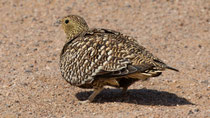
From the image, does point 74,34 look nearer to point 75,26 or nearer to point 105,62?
point 75,26

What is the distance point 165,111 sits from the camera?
7344mm

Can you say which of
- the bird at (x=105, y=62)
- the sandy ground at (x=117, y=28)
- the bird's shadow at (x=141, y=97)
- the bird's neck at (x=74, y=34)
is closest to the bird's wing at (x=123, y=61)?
the bird at (x=105, y=62)

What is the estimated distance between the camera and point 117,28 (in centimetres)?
1322

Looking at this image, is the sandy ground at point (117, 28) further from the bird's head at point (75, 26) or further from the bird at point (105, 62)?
the bird's head at point (75, 26)

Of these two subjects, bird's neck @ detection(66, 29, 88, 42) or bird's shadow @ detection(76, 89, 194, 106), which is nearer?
bird's shadow @ detection(76, 89, 194, 106)

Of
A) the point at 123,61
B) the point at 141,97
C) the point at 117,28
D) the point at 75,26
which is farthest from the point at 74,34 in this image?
the point at 117,28

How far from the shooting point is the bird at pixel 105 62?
7227 millimetres

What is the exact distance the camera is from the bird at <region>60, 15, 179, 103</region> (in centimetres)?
723

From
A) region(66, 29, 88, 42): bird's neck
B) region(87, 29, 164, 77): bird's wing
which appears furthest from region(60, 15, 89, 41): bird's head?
region(87, 29, 164, 77): bird's wing

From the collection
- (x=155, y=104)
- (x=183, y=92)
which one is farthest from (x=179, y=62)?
(x=155, y=104)

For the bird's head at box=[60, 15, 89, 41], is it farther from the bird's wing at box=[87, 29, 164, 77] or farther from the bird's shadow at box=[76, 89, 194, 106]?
the bird's shadow at box=[76, 89, 194, 106]

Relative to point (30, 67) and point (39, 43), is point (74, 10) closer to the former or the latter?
point (39, 43)

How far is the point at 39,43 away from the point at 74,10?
10.1ft

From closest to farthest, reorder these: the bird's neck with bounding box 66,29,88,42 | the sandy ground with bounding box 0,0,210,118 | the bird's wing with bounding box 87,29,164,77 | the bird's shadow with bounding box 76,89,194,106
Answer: the bird's wing with bounding box 87,29,164,77, the sandy ground with bounding box 0,0,210,118, the bird's shadow with bounding box 76,89,194,106, the bird's neck with bounding box 66,29,88,42
